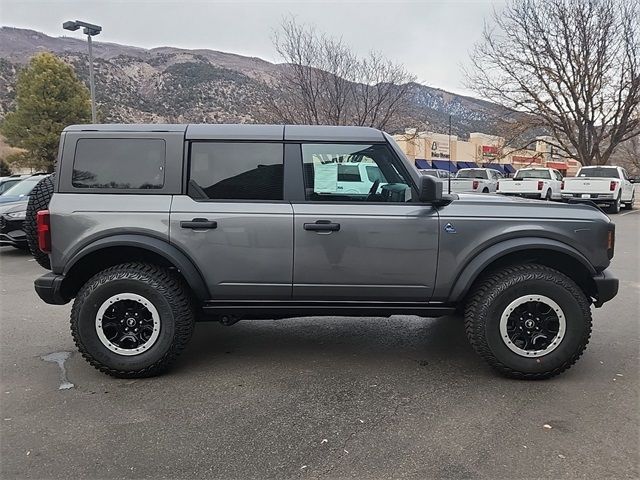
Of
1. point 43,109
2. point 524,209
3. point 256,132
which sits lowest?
point 524,209

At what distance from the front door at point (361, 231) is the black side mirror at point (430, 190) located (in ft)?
0.41

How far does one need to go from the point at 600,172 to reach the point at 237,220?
20.3 metres

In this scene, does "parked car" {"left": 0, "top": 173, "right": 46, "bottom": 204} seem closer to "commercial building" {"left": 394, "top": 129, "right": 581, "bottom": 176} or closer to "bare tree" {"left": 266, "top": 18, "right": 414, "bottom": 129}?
"bare tree" {"left": 266, "top": 18, "right": 414, "bottom": 129}

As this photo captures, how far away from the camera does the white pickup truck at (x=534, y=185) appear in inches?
773

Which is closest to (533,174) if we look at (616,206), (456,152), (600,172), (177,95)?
(600,172)

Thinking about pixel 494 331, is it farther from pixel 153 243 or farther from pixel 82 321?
pixel 82 321

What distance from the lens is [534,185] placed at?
64.1ft

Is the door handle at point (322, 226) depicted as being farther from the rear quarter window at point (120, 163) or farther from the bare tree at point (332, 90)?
the bare tree at point (332, 90)

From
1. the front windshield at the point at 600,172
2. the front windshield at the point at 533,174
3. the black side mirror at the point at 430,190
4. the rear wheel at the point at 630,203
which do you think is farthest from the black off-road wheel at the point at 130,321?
the rear wheel at the point at 630,203

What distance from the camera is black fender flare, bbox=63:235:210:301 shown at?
3.80 meters

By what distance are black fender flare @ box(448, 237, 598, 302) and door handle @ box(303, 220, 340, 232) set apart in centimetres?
103

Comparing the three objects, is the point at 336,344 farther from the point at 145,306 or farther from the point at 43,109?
the point at 43,109

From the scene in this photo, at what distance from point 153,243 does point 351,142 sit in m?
1.70

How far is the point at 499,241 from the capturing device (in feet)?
12.7
